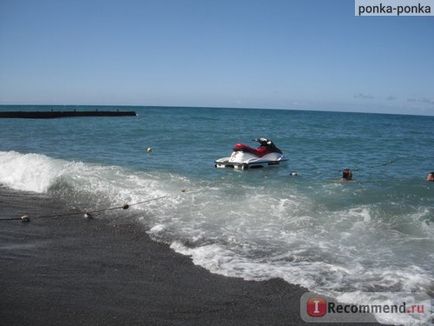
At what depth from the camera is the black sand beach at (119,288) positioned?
5.69 m

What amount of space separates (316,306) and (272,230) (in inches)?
153

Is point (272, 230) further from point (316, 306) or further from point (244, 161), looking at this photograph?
point (244, 161)

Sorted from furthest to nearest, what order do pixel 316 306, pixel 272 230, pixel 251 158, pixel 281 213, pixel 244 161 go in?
pixel 251 158 < pixel 244 161 < pixel 281 213 < pixel 272 230 < pixel 316 306

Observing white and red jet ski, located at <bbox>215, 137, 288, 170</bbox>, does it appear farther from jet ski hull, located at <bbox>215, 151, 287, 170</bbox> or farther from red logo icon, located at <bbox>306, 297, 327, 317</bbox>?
red logo icon, located at <bbox>306, 297, 327, 317</bbox>

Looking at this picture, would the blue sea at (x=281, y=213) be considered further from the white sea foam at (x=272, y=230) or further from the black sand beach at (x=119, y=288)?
the black sand beach at (x=119, y=288)

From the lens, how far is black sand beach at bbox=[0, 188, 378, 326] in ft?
18.7

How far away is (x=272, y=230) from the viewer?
32.6 ft

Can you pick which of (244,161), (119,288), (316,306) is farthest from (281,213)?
(244,161)

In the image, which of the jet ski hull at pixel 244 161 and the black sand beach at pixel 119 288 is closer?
the black sand beach at pixel 119 288

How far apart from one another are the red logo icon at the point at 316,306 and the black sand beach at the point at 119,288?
0.19m

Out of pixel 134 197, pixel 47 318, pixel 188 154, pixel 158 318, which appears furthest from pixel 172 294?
pixel 188 154

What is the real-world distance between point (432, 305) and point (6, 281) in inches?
267

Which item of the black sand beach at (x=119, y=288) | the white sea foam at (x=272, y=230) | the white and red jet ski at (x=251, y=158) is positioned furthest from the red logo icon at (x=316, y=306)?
the white and red jet ski at (x=251, y=158)

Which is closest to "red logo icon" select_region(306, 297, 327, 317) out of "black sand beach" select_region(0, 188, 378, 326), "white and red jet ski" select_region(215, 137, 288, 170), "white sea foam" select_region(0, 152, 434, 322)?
"black sand beach" select_region(0, 188, 378, 326)
